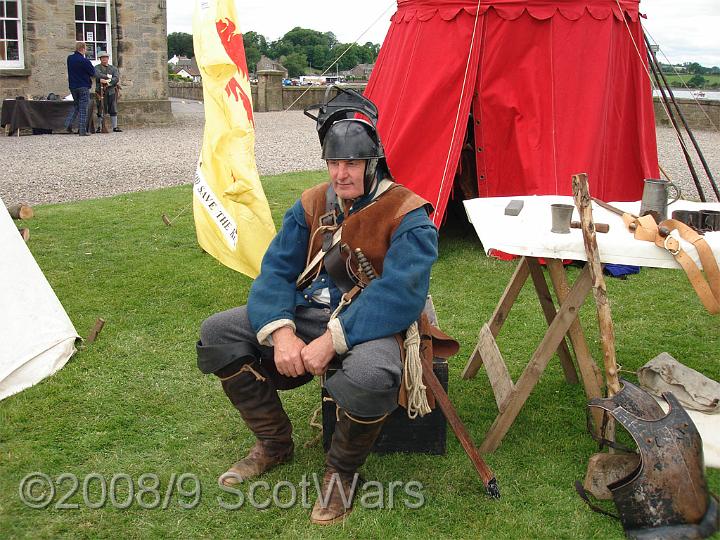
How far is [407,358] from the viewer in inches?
105

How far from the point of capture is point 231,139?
5.20 m

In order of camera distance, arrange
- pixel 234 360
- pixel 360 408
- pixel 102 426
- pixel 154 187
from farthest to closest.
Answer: pixel 154 187
pixel 102 426
pixel 234 360
pixel 360 408

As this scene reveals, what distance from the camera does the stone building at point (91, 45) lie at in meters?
14.6

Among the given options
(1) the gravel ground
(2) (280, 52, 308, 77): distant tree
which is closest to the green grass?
(1) the gravel ground

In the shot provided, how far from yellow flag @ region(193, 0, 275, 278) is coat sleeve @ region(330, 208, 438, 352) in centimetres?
261

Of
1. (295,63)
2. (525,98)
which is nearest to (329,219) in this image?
(525,98)

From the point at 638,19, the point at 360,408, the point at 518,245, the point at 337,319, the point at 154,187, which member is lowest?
the point at 154,187

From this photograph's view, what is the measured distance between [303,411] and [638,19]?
179 inches

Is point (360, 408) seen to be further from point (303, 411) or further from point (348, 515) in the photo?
point (303, 411)

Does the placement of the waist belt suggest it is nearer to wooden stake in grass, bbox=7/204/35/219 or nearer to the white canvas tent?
the white canvas tent

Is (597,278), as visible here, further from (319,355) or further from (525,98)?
(525,98)

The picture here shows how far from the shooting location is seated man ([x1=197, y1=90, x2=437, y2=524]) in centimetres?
263

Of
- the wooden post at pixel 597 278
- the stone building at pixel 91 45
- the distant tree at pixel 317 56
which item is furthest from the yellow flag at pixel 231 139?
the distant tree at pixel 317 56

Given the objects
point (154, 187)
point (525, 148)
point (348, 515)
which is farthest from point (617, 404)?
point (154, 187)
